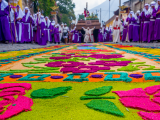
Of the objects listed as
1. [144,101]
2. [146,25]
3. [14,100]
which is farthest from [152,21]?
[14,100]

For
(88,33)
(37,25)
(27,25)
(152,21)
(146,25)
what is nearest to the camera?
(152,21)

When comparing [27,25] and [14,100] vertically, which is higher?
[27,25]

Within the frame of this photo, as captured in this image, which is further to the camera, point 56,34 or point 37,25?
point 56,34

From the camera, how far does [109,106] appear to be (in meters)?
0.87

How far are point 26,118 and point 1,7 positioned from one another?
737 centimetres

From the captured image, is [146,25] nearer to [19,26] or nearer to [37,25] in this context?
[37,25]

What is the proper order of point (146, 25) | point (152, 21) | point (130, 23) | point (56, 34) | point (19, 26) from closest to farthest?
point (152, 21), point (19, 26), point (146, 25), point (130, 23), point (56, 34)

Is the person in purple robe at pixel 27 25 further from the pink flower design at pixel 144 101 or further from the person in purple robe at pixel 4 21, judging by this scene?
the pink flower design at pixel 144 101

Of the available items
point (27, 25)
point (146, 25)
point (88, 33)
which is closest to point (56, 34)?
point (88, 33)

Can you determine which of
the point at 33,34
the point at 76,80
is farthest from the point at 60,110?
the point at 33,34

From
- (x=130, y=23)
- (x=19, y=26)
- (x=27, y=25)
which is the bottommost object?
(x=19, y=26)

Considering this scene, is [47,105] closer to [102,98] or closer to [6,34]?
[102,98]

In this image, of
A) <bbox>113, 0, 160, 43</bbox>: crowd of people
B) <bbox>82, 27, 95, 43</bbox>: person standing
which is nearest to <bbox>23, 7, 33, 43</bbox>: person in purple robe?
<bbox>113, 0, 160, 43</bbox>: crowd of people

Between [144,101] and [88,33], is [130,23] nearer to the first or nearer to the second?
[88,33]
